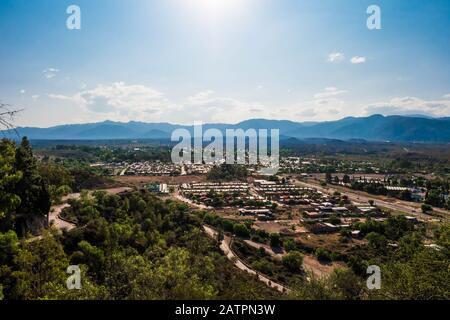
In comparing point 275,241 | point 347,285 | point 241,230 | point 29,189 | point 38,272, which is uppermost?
point 29,189

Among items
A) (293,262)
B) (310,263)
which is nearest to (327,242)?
(310,263)

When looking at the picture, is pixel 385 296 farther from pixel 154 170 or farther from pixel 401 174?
pixel 401 174

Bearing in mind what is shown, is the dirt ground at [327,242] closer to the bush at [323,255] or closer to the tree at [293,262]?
the bush at [323,255]

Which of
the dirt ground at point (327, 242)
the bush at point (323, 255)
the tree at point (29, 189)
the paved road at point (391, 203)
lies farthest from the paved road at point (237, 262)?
the paved road at point (391, 203)

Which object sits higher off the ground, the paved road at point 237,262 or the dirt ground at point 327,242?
the paved road at point 237,262

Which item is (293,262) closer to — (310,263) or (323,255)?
(310,263)

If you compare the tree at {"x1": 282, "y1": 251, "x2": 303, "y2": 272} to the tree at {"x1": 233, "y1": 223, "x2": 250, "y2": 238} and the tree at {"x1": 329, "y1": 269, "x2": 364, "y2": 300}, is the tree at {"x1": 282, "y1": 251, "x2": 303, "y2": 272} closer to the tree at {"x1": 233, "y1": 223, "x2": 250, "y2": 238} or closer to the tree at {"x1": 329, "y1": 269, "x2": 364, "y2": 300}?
the tree at {"x1": 233, "y1": 223, "x2": 250, "y2": 238}

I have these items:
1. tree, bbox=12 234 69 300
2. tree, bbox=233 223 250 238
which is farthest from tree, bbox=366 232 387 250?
tree, bbox=12 234 69 300

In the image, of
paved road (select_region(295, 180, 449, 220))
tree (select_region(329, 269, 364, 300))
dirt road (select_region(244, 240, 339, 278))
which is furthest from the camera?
paved road (select_region(295, 180, 449, 220))
